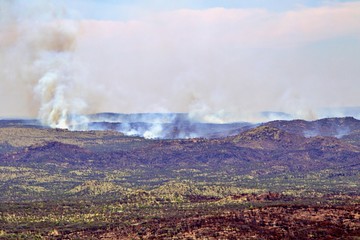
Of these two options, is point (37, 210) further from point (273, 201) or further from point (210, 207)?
point (273, 201)

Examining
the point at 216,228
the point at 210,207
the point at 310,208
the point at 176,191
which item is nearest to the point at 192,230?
the point at 216,228

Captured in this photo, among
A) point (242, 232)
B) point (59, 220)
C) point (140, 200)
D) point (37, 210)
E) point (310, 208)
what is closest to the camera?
point (242, 232)

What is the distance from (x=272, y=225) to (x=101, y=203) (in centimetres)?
5369

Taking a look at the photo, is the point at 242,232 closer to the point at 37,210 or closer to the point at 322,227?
the point at 322,227

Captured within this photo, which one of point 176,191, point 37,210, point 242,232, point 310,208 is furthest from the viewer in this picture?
point 176,191

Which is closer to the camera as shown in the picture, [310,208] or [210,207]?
[310,208]

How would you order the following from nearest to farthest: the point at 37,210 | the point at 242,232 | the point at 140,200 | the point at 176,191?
the point at 242,232, the point at 37,210, the point at 140,200, the point at 176,191

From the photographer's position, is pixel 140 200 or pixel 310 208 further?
pixel 140 200

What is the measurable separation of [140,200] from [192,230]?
4769cm

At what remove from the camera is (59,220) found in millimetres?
153250

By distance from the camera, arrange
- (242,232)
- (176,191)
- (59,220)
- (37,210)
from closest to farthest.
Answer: (242,232) < (59,220) < (37,210) < (176,191)

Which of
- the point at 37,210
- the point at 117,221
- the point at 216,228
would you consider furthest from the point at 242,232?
the point at 37,210

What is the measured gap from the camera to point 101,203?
582 feet

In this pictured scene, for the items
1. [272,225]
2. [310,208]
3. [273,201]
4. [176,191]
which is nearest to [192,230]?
[272,225]
